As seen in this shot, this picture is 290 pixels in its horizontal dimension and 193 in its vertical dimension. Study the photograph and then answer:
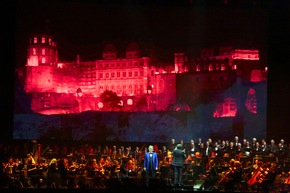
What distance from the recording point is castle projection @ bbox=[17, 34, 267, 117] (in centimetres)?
1714

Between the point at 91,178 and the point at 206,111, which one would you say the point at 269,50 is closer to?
the point at 206,111

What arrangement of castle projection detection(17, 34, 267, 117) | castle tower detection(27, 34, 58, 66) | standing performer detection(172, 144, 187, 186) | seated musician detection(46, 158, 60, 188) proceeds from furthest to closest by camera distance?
castle tower detection(27, 34, 58, 66) → castle projection detection(17, 34, 267, 117) → standing performer detection(172, 144, 187, 186) → seated musician detection(46, 158, 60, 188)

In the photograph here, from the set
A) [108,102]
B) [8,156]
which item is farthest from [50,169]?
[108,102]

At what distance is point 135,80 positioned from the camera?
17.4 m

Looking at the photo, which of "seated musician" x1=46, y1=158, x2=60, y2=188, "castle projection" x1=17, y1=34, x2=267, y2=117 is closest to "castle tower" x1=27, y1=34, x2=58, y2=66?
"castle projection" x1=17, y1=34, x2=267, y2=117

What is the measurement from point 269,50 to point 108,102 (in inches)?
208

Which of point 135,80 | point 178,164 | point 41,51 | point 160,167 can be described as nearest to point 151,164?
point 160,167

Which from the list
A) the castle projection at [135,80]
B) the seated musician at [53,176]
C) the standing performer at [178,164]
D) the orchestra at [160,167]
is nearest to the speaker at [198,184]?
the orchestra at [160,167]

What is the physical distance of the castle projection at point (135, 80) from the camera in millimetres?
17141

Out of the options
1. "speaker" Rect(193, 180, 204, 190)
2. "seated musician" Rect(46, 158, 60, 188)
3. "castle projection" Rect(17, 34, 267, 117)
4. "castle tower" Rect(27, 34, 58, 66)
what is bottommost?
"speaker" Rect(193, 180, 204, 190)

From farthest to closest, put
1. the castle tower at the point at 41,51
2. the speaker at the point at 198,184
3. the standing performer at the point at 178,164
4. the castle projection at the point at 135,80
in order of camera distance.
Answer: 1. the castle tower at the point at 41,51
2. the castle projection at the point at 135,80
3. the speaker at the point at 198,184
4. the standing performer at the point at 178,164

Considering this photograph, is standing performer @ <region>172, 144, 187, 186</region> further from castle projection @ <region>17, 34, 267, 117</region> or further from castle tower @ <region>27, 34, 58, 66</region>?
castle tower @ <region>27, 34, 58, 66</region>

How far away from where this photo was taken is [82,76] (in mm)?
17422

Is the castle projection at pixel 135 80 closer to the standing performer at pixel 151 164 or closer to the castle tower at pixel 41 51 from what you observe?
the castle tower at pixel 41 51
